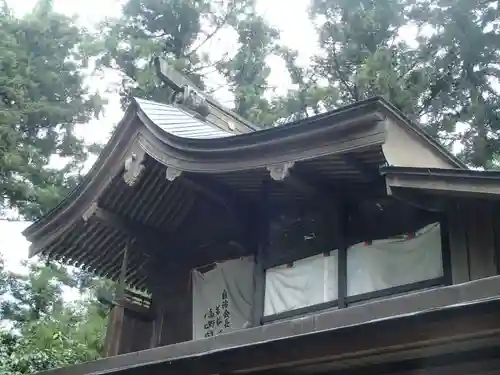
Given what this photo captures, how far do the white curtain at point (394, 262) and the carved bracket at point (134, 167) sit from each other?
2.66 metres

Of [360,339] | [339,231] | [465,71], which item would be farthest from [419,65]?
[360,339]

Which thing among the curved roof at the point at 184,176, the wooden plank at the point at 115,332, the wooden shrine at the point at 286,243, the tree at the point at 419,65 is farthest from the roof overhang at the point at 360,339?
the tree at the point at 419,65

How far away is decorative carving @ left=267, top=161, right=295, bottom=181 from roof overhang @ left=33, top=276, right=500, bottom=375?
1.77m

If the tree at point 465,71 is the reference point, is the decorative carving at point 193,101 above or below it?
below

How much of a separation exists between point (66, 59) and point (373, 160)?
1981cm

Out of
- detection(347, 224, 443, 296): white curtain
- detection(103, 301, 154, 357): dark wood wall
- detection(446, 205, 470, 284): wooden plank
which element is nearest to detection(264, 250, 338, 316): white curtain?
detection(347, 224, 443, 296): white curtain

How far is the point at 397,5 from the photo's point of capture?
21062 millimetres

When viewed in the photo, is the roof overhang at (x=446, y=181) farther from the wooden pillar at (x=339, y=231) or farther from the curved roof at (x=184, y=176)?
the wooden pillar at (x=339, y=231)

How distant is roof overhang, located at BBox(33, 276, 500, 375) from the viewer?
3680mm

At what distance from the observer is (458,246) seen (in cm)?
563

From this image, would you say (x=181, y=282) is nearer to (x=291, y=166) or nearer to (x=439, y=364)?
(x=291, y=166)

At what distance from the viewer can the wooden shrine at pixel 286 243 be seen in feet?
14.0

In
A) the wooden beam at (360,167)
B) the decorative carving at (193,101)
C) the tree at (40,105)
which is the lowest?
the wooden beam at (360,167)

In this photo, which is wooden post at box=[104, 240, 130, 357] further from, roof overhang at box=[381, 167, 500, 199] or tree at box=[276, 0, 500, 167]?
tree at box=[276, 0, 500, 167]
